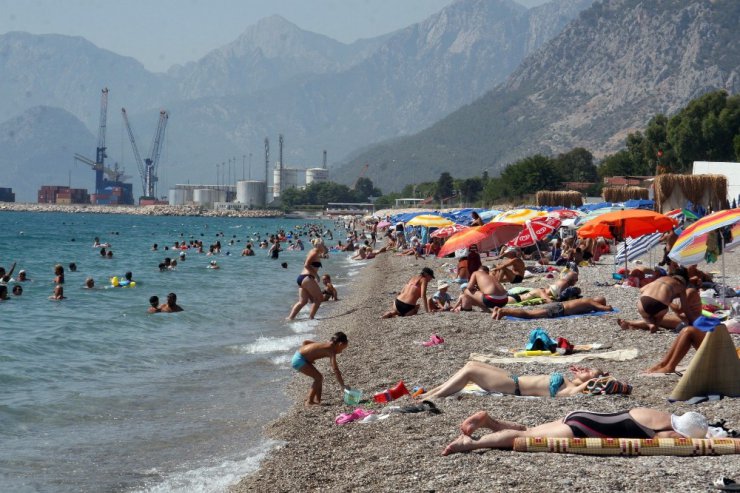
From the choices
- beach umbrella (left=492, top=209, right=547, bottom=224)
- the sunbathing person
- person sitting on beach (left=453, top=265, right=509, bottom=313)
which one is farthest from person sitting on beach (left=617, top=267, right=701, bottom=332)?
beach umbrella (left=492, top=209, right=547, bottom=224)

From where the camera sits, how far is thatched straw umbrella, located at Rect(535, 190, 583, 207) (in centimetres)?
5594

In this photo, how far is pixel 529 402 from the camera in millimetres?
9219

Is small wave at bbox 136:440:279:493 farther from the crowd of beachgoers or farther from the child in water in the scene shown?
the child in water

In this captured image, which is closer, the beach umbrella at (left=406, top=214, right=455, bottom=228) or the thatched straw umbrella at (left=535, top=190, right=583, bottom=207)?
the beach umbrella at (left=406, top=214, right=455, bottom=228)

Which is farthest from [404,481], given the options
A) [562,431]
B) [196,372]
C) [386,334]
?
[386,334]

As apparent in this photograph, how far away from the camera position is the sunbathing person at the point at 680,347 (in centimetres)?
1000

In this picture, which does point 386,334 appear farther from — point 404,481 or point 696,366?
point 404,481

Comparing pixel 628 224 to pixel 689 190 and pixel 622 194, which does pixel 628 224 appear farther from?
pixel 622 194

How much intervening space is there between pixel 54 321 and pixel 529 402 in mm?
14524

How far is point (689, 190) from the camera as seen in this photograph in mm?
40500

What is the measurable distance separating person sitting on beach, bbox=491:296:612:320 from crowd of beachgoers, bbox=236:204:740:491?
2 cm

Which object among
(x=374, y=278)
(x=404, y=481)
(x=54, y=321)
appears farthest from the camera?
(x=374, y=278)

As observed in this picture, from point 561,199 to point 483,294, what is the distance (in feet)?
132

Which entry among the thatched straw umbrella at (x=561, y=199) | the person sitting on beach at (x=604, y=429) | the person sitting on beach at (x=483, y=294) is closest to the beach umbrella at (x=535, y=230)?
the person sitting on beach at (x=483, y=294)
